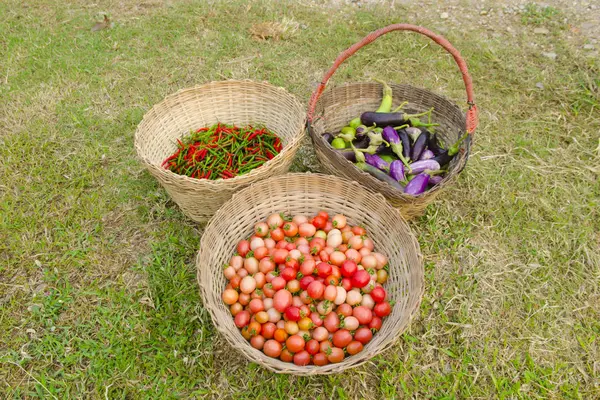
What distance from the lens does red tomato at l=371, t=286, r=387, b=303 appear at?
2650 millimetres

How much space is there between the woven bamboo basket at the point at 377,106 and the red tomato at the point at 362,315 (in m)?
0.81

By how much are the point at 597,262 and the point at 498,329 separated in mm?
1047

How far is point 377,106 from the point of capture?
3.97 metres

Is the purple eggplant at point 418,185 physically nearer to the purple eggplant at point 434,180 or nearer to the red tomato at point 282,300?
the purple eggplant at point 434,180

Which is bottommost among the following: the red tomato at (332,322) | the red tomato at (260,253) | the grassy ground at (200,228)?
the grassy ground at (200,228)

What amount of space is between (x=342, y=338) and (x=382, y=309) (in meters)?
0.33

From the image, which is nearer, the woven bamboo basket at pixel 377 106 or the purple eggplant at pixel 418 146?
the woven bamboo basket at pixel 377 106

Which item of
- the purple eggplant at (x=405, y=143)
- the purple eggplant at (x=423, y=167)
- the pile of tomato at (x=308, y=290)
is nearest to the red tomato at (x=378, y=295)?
the pile of tomato at (x=308, y=290)

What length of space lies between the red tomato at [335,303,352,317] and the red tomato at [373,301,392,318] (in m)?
0.18

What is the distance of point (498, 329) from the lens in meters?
2.88

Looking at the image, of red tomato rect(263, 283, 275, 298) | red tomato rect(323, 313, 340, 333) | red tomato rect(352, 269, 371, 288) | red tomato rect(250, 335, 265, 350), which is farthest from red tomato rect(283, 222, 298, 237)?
red tomato rect(250, 335, 265, 350)

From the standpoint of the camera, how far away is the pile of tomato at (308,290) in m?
2.49

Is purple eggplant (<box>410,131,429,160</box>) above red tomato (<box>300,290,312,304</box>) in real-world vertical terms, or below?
above

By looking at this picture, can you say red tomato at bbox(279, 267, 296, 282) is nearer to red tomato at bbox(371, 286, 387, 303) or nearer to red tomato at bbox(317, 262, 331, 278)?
red tomato at bbox(317, 262, 331, 278)
